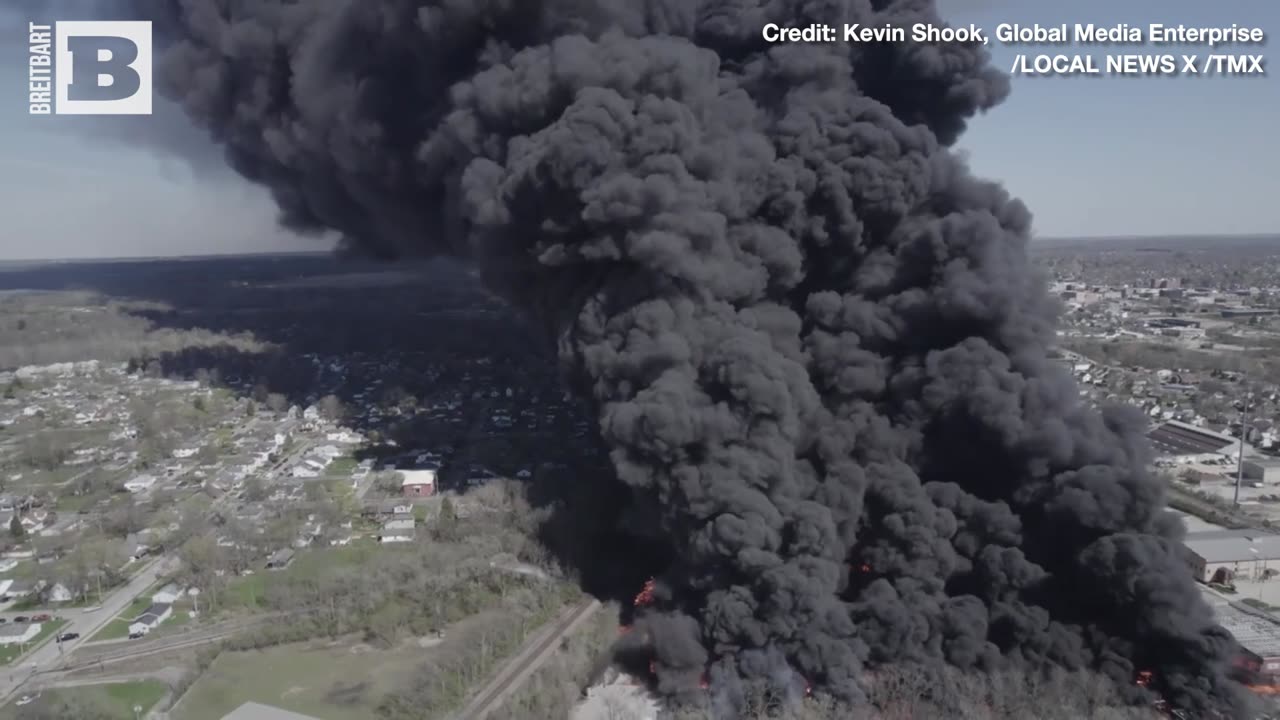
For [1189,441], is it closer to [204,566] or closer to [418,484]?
[418,484]

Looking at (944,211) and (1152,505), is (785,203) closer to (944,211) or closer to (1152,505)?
(944,211)

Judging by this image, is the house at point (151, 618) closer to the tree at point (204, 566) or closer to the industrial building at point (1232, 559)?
the tree at point (204, 566)

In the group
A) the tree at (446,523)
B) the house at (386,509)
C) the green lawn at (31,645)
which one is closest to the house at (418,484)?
the house at (386,509)

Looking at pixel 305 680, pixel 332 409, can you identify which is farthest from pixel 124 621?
pixel 332 409

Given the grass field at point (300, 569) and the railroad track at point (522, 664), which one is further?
the grass field at point (300, 569)

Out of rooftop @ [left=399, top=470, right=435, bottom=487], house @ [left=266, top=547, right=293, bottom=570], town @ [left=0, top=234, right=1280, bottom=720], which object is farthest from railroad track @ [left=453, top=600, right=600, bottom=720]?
rooftop @ [left=399, top=470, right=435, bottom=487]

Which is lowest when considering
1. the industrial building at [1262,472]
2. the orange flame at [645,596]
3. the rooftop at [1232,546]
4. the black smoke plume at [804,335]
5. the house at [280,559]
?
the house at [280,559]
